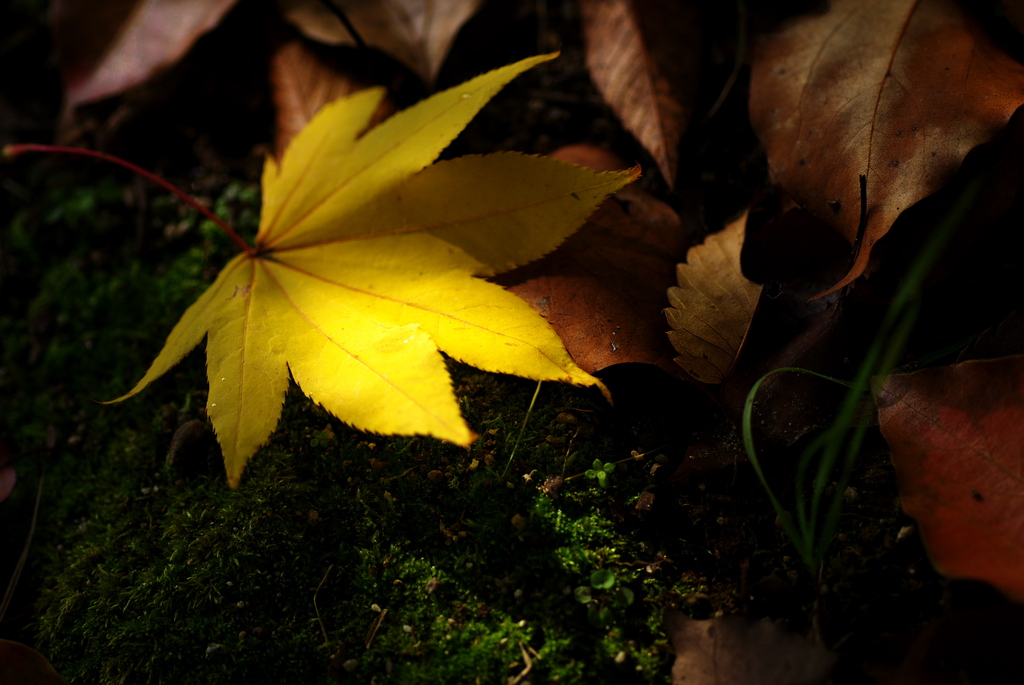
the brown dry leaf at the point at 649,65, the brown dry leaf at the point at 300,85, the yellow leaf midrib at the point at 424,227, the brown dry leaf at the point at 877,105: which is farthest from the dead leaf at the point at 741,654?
the brown dry leaf at the point at 300,85

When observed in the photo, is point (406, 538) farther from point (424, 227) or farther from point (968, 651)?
point (968, 651)

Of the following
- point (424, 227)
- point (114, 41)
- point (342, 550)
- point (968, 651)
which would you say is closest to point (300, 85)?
point (114, 41)

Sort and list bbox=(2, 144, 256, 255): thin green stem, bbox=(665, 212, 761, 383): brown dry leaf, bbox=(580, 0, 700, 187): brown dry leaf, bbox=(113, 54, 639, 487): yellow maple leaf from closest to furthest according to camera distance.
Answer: bbox=(113, 54, 639, 487): yellow maple leaf → bbox=(665, 212, 761, 383): brown dry leaf → bbox=(2, 144, 256, 255): thin green stem → bbox=(580, 0, 700, 187): brown dry leaf

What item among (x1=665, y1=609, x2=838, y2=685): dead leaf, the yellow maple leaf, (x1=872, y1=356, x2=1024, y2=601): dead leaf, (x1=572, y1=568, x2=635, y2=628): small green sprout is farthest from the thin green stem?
(x1=872, y1=356, x2=1024, y2=601): dead leaf

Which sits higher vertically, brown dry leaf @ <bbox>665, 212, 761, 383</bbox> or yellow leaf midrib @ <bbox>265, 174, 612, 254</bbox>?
yellow leaf midrib @ <bbox>265, 174, 612, 254</bbox>

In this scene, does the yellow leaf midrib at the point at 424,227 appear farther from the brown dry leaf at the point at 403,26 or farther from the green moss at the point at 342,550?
the brown dry leaf at the point at 403,26

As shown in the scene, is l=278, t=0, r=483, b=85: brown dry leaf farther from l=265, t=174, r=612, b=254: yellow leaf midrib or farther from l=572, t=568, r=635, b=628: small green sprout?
l=572, t=568, r=635, b=628: small green sprout
